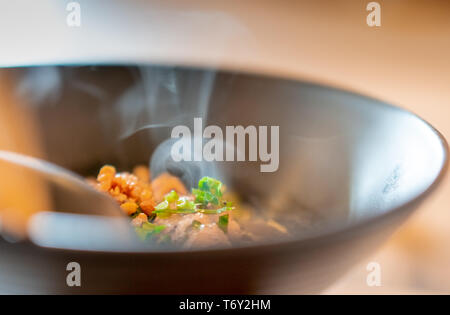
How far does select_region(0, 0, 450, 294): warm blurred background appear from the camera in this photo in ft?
3.55

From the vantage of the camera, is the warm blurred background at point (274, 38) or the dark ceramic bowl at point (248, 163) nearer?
the dark ceramic bowl at point (248, 163)

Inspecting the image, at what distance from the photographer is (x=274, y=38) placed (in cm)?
123

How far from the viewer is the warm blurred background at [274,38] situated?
3.55 ft

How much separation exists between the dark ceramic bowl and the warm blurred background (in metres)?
0.47

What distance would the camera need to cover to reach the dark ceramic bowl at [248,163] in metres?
0.24

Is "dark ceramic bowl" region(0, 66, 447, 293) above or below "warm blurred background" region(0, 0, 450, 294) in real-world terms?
below

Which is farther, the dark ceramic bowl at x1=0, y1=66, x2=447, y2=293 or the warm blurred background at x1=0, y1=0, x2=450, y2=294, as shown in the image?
the warm blurred background at x1=0, y1=0, x2=450, y2=294

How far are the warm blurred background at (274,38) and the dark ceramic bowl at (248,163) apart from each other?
18.5 inches

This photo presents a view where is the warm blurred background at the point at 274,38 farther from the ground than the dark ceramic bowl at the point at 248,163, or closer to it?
farther from the ground

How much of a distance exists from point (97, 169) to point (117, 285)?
0.35m

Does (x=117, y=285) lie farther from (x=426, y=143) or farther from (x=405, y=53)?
(x=405, y=53)

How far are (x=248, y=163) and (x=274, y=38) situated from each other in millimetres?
742

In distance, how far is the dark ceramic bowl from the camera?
236 millimetres
